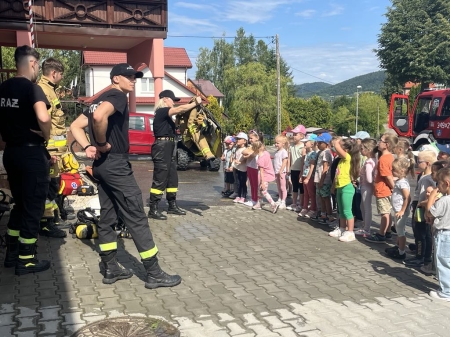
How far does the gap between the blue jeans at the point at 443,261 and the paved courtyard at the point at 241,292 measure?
0.19 m

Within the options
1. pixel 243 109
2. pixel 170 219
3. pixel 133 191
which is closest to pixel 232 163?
pixel 170 219

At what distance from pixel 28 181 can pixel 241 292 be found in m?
2.47

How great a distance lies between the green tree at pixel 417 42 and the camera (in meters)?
36.3

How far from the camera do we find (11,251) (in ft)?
16.9

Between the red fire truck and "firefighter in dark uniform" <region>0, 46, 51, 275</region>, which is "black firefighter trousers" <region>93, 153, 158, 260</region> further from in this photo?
the red fire truck

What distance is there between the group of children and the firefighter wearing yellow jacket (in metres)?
3.65

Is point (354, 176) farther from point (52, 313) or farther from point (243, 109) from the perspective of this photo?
point (243, 109)

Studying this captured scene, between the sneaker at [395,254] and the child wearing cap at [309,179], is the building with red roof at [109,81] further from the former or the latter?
the sneaker at [395,254]

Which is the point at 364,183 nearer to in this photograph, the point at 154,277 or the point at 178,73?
the point at 154,277

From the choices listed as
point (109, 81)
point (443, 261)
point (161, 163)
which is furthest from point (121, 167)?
point (109, 81)

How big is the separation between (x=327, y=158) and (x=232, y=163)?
2.91m

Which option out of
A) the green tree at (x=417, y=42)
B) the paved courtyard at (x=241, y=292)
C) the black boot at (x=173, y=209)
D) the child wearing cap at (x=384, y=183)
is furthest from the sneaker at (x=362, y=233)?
the green tree at (x=417, y=42)

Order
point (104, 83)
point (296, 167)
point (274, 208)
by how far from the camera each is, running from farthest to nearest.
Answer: point (104, 83) < point (296, 167) < point (274, 208)

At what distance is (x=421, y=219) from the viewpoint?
520cm
